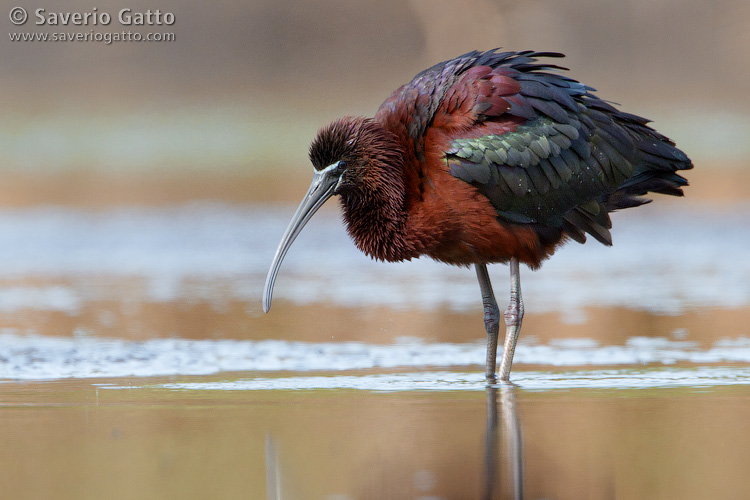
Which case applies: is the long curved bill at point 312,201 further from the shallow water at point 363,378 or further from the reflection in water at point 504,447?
the reflection in water at point 504,447

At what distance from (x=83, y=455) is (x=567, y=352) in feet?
12.4

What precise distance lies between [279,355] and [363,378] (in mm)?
1159

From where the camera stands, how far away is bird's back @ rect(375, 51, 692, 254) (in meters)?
7.46

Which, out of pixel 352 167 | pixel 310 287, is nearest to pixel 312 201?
pixel 352 167

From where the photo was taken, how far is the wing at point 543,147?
7461 millimetres

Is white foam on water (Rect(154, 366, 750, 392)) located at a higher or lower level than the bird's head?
lower

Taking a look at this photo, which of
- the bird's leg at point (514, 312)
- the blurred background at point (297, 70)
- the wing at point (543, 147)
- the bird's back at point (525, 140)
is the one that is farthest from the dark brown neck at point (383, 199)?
the blurred background at point (297, 70)

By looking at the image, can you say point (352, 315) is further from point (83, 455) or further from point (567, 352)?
point (83, 455)

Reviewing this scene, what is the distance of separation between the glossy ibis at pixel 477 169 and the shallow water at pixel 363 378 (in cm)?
69

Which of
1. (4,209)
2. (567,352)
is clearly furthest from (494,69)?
(4,209)

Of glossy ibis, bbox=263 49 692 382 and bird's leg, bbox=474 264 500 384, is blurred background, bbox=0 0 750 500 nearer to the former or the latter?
bird's leg, bbox=474 264 500 384

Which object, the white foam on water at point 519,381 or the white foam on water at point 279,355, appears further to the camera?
the white foam on water at point 279,355

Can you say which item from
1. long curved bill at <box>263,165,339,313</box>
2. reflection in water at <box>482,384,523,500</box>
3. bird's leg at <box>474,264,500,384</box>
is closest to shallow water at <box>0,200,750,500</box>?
reflection in water at <box>482,384,523,500</box>

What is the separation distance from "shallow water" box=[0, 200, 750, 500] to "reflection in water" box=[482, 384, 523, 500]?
0.06 ft
